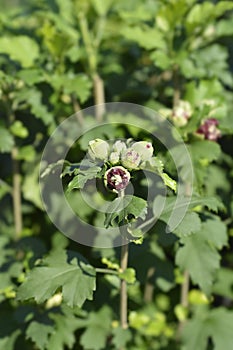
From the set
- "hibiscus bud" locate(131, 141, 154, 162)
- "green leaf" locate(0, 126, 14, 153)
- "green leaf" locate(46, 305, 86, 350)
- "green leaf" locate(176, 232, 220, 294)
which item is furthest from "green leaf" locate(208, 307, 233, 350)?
"green leaf" locate(0, 126, 14, 153)

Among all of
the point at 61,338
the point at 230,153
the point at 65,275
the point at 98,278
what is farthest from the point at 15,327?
the point at 230,153

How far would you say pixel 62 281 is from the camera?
4.48 ft

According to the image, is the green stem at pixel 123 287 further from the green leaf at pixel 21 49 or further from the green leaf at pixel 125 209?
the green leaf at pixel 21 49

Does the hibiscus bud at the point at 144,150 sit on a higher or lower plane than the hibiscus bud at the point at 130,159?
higher

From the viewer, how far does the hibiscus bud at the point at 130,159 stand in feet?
3.97

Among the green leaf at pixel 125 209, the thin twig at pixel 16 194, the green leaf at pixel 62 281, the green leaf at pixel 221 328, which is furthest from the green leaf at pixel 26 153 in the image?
the green leaf at pixel 221 328

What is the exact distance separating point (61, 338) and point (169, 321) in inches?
22.8

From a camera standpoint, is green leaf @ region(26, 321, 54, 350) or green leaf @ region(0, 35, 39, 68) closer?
green leaf @ region(26, 321, 54, 350)

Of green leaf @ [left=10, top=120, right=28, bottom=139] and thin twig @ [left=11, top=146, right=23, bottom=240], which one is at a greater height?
green leaf @ [left=10, top=120, right=28, bottom=139]

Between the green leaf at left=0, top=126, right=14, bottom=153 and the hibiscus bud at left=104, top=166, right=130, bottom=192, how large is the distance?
0.71m

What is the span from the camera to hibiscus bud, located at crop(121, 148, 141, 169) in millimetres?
1211

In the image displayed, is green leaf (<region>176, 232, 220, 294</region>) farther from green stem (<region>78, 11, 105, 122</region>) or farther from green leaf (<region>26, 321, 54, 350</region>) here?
green stem (<region>78, 11, 105, 122</region>)

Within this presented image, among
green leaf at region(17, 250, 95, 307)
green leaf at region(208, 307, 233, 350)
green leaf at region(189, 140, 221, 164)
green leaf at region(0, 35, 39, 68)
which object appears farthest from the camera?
green leaf at region(0, 35, 39, 68)

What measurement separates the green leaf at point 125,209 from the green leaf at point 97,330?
0.70m
